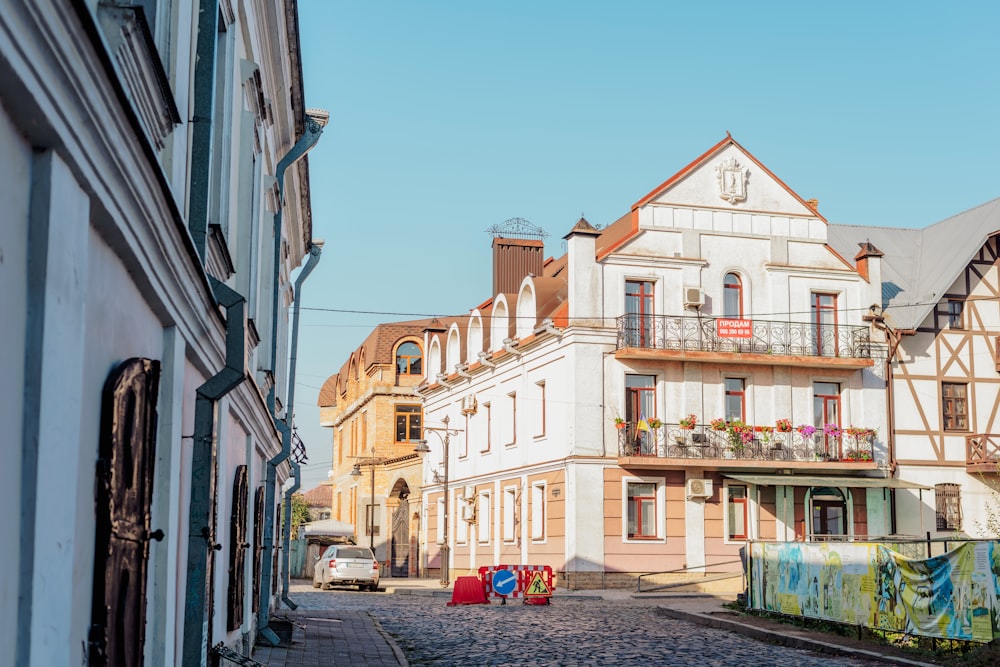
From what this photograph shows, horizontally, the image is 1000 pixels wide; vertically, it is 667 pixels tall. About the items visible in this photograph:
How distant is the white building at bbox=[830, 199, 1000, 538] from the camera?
118 feet

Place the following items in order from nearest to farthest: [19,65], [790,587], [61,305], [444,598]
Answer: [19,65], [61,305], [790,587], [444,598]

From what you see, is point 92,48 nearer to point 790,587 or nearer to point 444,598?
point 790,587

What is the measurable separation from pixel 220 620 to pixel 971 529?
3163 centimetres

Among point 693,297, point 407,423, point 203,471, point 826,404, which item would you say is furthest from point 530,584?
point 407,423

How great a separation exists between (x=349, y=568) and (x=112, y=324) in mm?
31743

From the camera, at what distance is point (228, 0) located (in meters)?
8.30

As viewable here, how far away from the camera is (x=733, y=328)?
34.7m

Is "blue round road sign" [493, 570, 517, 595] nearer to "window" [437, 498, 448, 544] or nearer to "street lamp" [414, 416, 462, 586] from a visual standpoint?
"street lamp" [414, 416, 462, 586]

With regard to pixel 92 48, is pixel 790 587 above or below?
below

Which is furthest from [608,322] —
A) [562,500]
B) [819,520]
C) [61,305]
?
[61,305]

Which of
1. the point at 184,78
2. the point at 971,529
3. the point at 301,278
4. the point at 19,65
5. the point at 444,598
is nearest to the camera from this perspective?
the point at 19,65

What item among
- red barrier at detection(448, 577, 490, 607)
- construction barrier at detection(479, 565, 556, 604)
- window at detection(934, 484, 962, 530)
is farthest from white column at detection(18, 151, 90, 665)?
window at detection(934, 484, 962, 530)

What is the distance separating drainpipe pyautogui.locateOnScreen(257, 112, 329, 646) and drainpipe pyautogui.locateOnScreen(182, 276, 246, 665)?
762 centimetres

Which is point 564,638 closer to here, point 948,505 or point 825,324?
point 825,324
